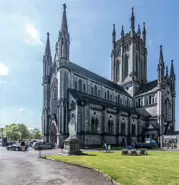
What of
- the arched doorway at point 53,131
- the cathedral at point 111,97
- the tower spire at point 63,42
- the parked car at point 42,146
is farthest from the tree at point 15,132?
the parked car at point 42,146

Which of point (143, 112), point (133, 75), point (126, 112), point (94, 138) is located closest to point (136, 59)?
point (133, 75)

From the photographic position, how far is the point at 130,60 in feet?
224

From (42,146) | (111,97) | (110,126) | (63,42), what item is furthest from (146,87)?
(42,146)

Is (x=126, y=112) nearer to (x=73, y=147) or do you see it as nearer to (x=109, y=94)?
(x=109, y=94)

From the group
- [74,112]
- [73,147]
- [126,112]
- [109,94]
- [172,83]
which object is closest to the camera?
[73,147]

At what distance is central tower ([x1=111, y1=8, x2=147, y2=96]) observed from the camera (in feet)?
222

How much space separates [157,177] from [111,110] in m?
38.2

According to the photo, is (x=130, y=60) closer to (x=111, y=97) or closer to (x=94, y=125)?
(x=111, y=97)

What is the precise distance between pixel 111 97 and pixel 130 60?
56.4ft

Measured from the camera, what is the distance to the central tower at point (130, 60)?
222 feet

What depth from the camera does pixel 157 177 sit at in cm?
991

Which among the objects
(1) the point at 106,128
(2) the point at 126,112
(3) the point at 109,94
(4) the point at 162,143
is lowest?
(4) the point at 162,143

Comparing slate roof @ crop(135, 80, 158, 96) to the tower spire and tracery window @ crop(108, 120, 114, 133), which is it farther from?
the tower spire

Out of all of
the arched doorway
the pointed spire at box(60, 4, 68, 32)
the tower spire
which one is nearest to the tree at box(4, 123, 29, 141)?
the arched doorway
